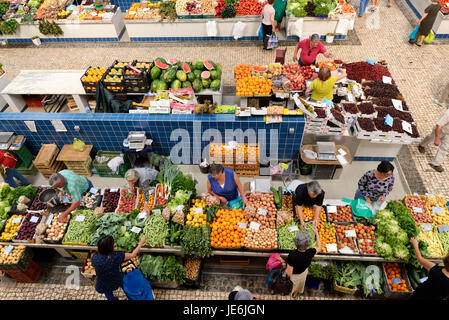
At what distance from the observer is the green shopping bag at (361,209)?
558 centimetres

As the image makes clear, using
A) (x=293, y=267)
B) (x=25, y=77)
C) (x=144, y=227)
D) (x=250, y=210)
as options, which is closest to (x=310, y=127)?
(x=250, y=210)

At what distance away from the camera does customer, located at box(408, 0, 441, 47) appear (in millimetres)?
9984

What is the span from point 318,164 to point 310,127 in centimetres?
91

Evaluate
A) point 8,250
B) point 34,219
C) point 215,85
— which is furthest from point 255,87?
point 8,250

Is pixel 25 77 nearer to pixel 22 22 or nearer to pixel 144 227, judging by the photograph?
pixel 22 22

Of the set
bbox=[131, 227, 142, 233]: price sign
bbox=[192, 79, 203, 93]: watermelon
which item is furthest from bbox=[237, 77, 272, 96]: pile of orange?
bbox=[131, 227, 142, 233]: price sign

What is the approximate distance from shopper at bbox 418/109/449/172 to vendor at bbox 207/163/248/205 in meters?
4.90

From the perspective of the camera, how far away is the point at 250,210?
217 inches

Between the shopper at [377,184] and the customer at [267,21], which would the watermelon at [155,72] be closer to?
the customer at [267,21]

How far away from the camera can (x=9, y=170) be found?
21.7ft

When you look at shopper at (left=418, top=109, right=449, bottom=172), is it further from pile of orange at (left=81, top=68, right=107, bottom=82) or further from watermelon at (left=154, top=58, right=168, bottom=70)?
pile of orange at (left=81, top=68, right=107, bottom=82)

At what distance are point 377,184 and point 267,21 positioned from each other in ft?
25.0

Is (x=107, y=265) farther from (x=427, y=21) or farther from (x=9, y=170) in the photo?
(x=427, y=21)

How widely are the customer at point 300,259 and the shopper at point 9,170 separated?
631cm
